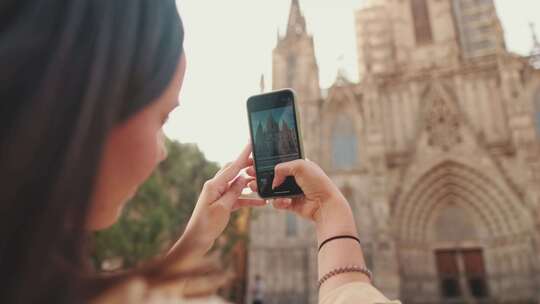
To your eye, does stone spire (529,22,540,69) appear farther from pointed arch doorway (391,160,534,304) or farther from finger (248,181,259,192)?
finger (248,181,259,192)

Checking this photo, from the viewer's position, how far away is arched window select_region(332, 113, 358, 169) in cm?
1838

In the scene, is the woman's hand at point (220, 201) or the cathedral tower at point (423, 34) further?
the cathedral tower at point (423, 34)

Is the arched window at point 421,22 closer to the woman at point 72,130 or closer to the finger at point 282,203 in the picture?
the finger at point 282,203

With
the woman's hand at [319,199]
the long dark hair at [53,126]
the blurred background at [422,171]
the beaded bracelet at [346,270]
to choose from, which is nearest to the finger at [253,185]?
the woman's hand at [319,199]

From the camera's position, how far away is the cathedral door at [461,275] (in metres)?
15.8

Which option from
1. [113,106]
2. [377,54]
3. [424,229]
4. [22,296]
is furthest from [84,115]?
[377,54]

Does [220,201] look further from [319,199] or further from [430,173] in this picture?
[430,173]

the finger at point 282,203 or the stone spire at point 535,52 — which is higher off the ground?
the stone spire at point 535,52

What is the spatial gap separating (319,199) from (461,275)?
17042mm

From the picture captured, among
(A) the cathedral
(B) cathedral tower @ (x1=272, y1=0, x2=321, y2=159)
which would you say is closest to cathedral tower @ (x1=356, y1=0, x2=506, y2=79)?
(A) the cathedral

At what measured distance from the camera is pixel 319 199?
3.86 feet

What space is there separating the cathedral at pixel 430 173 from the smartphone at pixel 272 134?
49.4 ft

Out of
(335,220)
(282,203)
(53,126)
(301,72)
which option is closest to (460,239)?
(301,72)

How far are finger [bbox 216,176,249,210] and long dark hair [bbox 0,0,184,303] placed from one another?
0.76 meters
